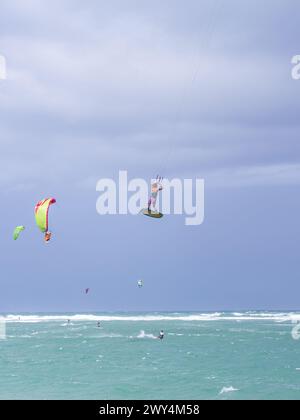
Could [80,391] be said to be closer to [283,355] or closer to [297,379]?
[297,379]

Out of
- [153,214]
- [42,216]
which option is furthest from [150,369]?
[153,214]

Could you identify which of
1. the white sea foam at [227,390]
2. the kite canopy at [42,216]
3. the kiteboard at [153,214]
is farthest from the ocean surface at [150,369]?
the kiteboard at [153,214]

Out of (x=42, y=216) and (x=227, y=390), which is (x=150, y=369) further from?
(x=42, y=216)

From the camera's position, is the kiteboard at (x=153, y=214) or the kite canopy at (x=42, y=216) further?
the kite canopy at (x=42, y=216)

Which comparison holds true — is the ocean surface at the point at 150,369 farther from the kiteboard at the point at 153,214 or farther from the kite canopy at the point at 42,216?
the kiteboard at the point at 153,214

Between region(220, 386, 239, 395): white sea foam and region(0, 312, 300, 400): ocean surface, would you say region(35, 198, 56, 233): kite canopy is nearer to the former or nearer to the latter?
region(0, 312, 300, 400): ocean surface

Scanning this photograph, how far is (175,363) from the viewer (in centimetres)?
3136

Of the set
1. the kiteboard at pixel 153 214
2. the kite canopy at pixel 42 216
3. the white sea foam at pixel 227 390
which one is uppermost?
the kite canopy at pixel 42 216

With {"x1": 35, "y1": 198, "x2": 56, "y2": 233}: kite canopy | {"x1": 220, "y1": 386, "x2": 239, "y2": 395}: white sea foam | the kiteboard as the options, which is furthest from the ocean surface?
the kiteboard

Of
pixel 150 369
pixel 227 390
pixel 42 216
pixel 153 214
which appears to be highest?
pixel 42 216

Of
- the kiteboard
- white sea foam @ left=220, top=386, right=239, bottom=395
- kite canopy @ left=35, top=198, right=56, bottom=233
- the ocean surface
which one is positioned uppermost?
kite canopy @ left=35, top=198, right=56, bottom=233

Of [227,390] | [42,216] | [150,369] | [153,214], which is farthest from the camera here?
[150,369]

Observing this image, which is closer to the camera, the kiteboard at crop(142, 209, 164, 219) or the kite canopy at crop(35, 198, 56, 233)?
the kiteboard at crop(142, 209, 164, 219)
